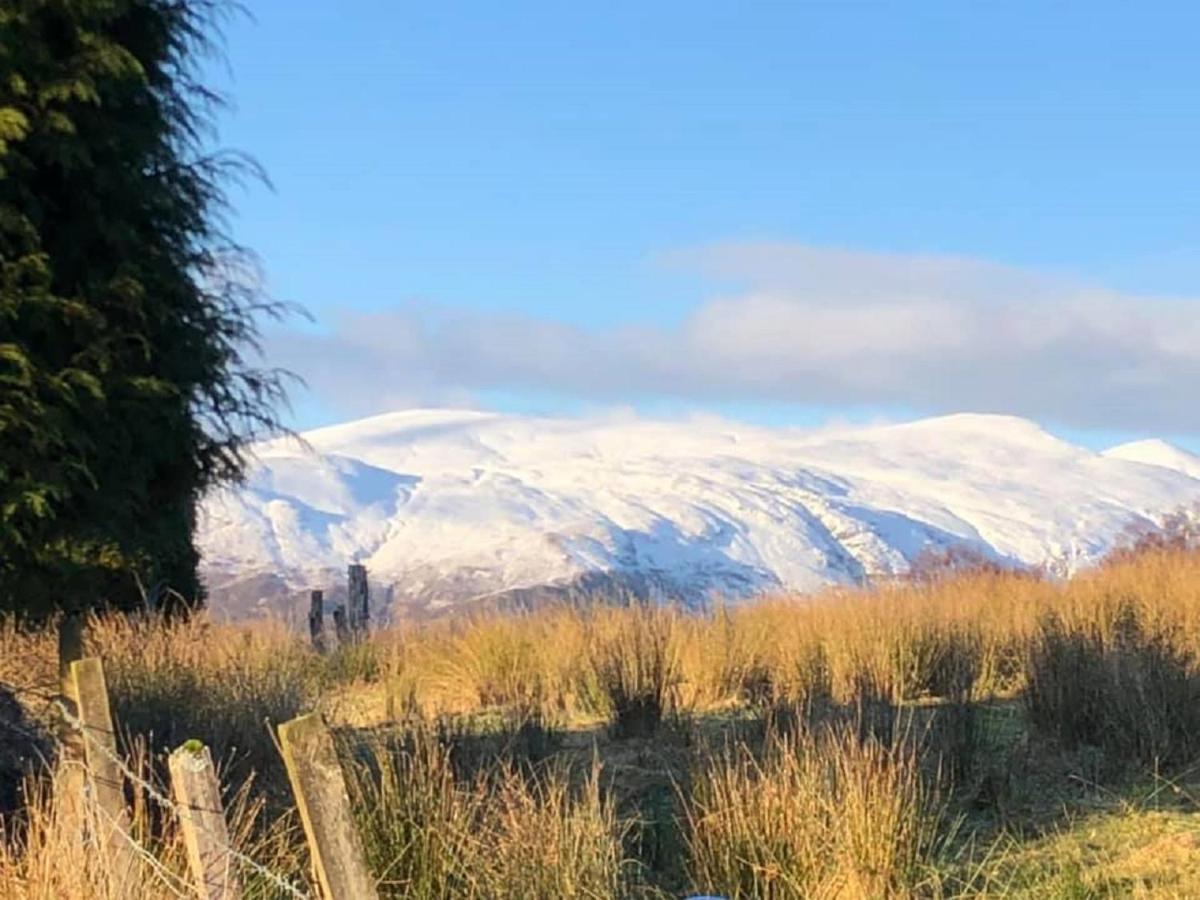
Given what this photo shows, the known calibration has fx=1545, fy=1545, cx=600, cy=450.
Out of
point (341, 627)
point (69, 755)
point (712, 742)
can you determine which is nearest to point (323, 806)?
point (69, 755)

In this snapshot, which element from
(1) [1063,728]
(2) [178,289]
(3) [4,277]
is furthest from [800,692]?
(3) [4,277]

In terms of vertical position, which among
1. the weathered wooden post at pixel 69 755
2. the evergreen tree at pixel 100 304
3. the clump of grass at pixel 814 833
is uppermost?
the evergreen tree at pixel 100 304

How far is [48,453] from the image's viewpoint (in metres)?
5.62

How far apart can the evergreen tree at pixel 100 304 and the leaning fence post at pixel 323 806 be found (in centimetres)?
217

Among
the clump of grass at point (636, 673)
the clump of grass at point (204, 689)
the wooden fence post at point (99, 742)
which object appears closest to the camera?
the wooden fence post at point (99, 742)

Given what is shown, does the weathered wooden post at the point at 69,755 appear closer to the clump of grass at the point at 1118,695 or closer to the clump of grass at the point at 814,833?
the clump of grass at the point at 814,833

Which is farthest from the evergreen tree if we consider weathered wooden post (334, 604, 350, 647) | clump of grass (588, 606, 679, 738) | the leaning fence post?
weathered wooden post (334, 604, 350, 647)

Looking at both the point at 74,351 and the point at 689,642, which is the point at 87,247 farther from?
the point at 689,642

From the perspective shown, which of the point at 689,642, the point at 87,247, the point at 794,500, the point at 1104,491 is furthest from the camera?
the point at 794,500

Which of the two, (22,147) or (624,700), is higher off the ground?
(22,147)

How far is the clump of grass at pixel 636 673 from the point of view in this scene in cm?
1036

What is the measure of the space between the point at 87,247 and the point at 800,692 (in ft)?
20.0

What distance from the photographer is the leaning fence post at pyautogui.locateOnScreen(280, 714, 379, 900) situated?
3766 millimetres

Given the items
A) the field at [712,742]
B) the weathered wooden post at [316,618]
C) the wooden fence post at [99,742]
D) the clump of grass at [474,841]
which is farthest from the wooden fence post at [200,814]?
the weathered wooden post at [316,618]
